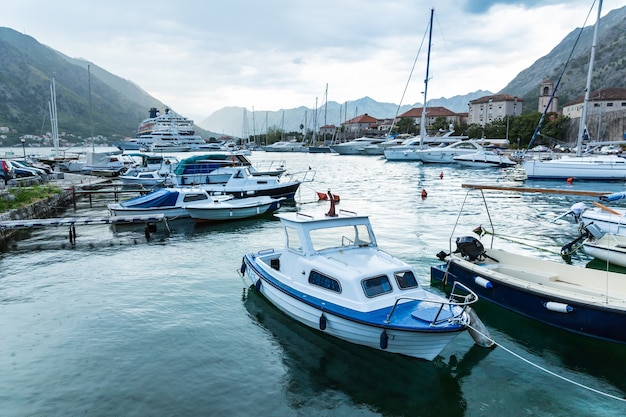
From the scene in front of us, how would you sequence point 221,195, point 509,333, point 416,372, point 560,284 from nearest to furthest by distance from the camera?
point 416,372, point 509,333, point 560,284, point 221,195

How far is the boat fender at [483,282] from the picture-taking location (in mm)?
12255

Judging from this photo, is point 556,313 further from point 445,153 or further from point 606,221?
point 445,153

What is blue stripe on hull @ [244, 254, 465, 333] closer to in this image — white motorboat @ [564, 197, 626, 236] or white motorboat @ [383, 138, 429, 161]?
white motorboat @ [564, 197, 626, 236]

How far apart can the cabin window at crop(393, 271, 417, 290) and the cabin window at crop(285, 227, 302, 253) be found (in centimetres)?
314

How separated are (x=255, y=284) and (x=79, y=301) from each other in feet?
20.2

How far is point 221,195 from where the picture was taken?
32.1 meters

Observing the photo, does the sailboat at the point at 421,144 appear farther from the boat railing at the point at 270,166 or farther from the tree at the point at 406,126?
the tree at the point at 406,126

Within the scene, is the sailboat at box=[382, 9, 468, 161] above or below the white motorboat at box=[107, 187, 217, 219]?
above

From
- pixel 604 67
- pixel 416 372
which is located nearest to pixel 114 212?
pixel 416 372

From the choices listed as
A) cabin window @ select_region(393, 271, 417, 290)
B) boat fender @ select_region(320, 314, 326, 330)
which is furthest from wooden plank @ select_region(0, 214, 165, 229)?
cabin window @ select_region(393, 271, 417, 290)

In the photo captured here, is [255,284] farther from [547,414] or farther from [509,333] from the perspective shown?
[547,414]

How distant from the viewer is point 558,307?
10.9 meters

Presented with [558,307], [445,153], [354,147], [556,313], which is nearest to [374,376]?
[558,307]

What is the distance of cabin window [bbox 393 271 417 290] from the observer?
10.7 m
